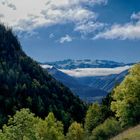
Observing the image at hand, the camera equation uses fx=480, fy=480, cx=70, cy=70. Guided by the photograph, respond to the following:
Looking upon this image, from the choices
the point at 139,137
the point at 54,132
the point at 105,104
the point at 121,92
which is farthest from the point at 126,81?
the point at 105,104

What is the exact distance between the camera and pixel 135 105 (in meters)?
105

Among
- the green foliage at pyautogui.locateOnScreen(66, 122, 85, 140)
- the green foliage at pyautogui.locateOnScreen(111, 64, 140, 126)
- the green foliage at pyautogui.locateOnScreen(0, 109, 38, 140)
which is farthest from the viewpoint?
the green foliage at pyautogui.locateOnScreen(66, 122, 85, 140)

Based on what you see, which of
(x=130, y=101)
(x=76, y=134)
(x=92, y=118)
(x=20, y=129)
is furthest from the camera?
(x=92, y=118)

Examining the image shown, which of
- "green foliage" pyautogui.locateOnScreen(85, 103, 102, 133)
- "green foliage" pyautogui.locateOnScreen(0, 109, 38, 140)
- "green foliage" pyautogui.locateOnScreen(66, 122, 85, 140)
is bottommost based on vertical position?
"green foliage" pyautogui.locateOnScreen(66, 122, 85, 140)

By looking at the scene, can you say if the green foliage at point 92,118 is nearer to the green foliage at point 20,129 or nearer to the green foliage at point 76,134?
the green foliage at point 76,134

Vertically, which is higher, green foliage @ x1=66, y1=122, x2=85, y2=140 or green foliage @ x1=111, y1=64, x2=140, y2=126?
green foliage @ x1=111, y1=64, x2=140, y2=126

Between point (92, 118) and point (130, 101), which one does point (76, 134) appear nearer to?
point (92, 118)

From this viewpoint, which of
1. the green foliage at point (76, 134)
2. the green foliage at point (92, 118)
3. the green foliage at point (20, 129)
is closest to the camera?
the green foliage at point (20, 129)

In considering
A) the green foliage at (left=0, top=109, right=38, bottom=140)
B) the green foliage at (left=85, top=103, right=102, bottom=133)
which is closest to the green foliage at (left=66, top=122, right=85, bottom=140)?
the green foliage at (left=85, top=103, right=102, bottom=133)

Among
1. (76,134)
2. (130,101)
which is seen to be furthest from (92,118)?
(130,101)

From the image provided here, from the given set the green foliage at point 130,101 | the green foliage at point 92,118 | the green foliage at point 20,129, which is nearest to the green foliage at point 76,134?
the green foliage at point 92,118

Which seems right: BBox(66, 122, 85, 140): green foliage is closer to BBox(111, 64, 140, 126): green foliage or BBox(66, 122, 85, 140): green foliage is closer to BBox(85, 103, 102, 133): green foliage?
BBox(85, 103, 102, 133): green foliage

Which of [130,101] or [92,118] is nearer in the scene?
[130,101]

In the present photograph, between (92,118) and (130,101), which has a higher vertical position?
(130,101)
